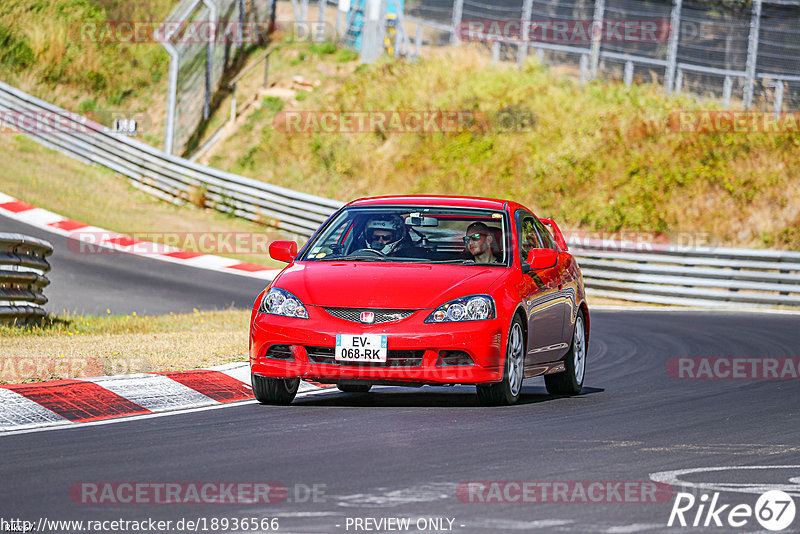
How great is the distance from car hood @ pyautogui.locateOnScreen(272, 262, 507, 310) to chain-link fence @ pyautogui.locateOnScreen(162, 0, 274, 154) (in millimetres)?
23531

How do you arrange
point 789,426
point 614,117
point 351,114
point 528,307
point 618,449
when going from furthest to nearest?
point 351,114 < point 614,117 < point 528,307 < point 789,426 < point 618,449

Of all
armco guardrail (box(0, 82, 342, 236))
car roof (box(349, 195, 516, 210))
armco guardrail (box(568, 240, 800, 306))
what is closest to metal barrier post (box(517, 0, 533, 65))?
armco guardrail (box(0, 82, 342, 236))

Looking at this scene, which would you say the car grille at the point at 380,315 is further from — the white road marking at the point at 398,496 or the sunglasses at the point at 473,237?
the white road marking at the point at 398,496

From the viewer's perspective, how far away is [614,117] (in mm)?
32562

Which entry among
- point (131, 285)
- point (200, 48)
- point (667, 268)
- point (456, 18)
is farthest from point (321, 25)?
point (131, 285)

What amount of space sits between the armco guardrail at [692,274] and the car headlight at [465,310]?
15.1m

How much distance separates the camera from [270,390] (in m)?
9.28

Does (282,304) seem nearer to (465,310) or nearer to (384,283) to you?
(384,283)

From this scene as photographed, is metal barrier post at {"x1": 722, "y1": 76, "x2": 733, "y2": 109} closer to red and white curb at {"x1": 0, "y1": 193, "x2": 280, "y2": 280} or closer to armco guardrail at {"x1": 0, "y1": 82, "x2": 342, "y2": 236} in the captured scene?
armco guardrail at {"x1": 0, "y1": 82, "x2": 342, "y2": 236}

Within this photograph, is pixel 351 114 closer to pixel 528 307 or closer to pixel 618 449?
pixel 528 307

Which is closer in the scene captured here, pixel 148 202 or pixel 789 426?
pixel 789 426

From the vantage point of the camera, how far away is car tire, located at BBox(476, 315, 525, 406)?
9.10 m

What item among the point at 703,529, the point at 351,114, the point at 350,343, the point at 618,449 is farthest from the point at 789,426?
the point at 351,114

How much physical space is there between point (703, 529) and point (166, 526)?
7.20ft
